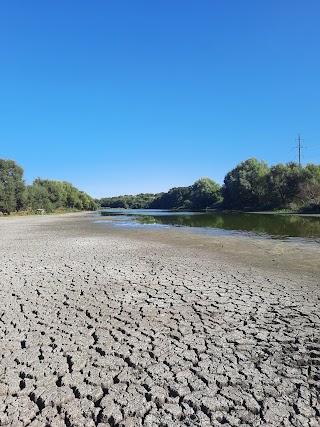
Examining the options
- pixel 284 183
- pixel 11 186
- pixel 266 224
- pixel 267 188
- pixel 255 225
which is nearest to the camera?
pixel 255 225

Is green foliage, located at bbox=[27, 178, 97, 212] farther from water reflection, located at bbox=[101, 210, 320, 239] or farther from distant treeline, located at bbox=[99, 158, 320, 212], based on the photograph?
distant treeline, located at bbox=[99, 158, 320, 212]

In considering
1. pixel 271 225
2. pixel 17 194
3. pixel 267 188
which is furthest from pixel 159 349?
pixel 17 194

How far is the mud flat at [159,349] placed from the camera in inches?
130

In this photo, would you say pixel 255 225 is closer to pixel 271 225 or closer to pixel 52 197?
pixel 271 225

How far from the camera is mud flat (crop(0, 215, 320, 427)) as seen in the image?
3.29 metres

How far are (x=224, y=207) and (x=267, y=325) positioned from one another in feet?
318

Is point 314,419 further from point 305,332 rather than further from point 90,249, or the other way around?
point 90,249

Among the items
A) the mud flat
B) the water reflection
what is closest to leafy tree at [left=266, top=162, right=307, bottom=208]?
the water reflection

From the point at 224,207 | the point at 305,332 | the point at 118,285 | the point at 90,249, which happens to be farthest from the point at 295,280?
the point at 224,207

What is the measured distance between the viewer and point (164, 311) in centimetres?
615

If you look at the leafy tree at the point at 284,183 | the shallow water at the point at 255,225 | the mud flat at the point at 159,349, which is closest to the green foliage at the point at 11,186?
the shallow water at the point at 255,225

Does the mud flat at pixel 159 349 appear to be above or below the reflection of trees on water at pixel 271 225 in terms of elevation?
below

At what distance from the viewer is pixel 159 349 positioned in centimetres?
459

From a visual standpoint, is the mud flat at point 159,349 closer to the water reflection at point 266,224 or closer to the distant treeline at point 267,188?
the water reflection at point 266,224
